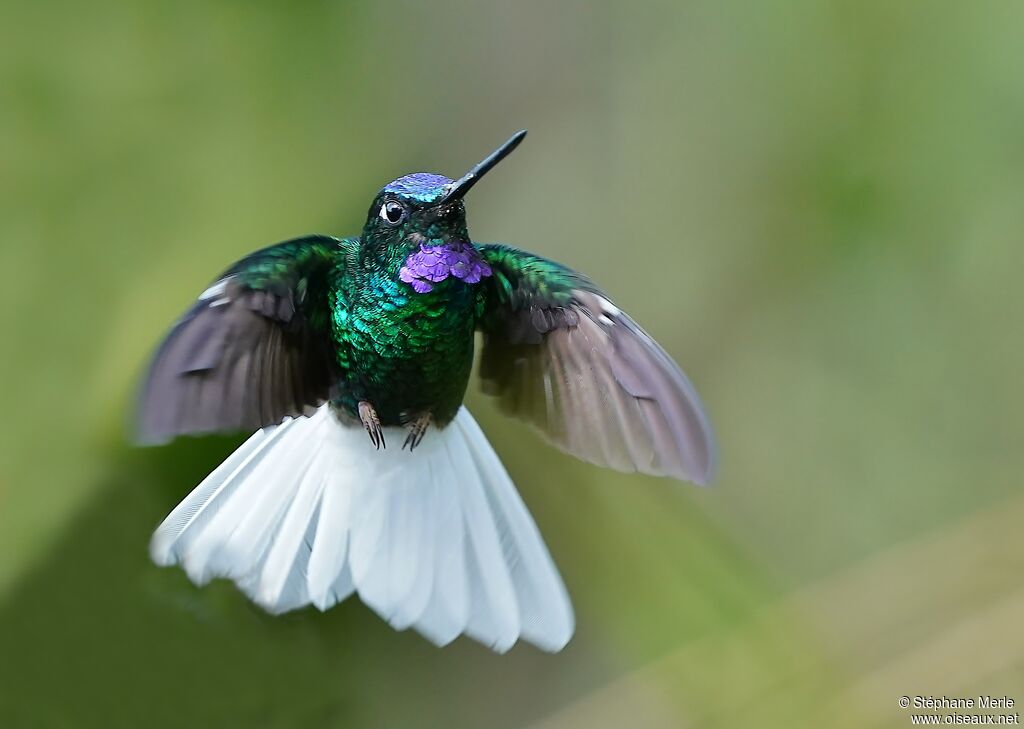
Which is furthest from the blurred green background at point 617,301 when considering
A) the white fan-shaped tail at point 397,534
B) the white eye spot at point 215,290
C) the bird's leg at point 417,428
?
the white eye spot at point 215,290

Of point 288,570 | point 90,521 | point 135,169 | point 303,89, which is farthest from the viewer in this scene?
point 303,89

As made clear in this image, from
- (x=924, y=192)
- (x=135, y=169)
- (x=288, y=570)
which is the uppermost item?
(x=135, y=169)

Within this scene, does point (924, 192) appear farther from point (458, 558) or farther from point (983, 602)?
point (458, 558)

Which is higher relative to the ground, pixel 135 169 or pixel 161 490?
pixel 135 169

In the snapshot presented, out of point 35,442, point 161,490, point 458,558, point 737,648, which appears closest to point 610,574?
point 737,648

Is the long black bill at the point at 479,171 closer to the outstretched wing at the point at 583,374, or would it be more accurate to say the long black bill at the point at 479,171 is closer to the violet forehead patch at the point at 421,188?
the violet forehead patch at the point at 421,188

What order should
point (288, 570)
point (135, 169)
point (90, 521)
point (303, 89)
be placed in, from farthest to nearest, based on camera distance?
1. point (303, 89)
2. point (135, 169)
3. point (90, 521)
4. point (288, 570)

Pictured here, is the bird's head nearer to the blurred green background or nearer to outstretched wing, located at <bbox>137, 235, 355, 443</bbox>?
outstretched wing, located at <bbox>137, 235, 355, 443</bbox>
